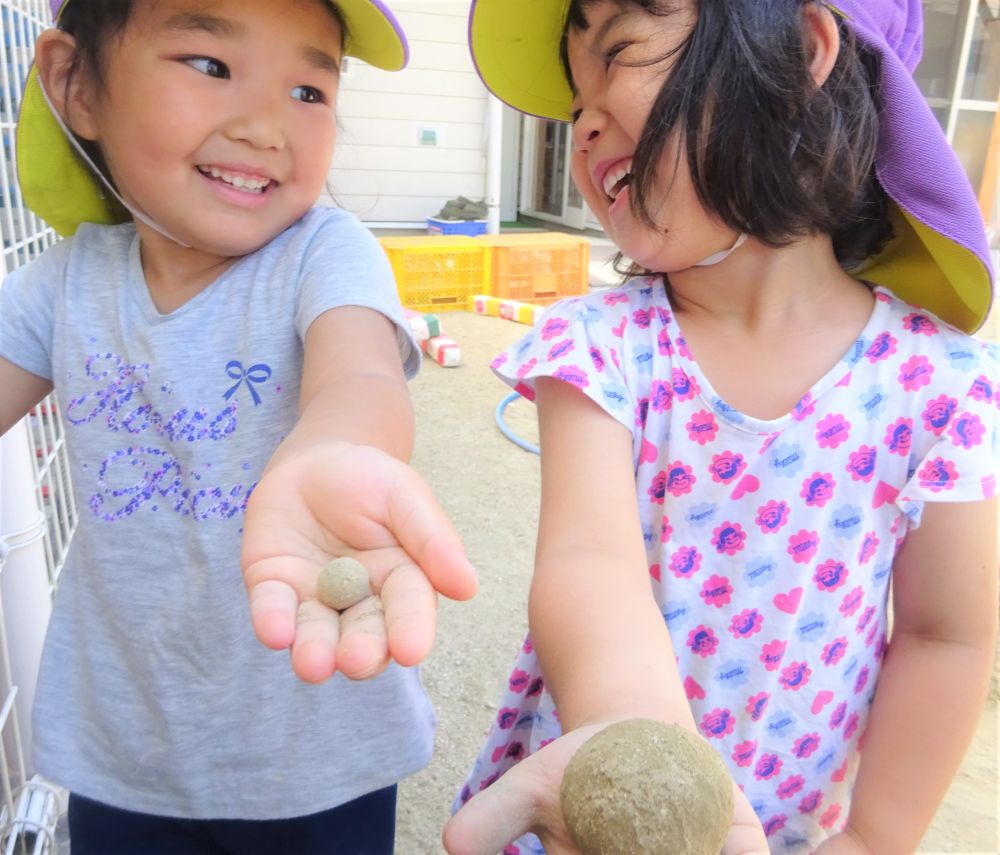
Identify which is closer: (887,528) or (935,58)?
(887,528)

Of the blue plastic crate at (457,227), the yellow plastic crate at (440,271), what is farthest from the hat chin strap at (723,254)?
the blue plastic crate at (457,227)

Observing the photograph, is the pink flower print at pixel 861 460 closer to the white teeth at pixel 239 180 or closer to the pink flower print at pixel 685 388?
the pink flower print at pixel 685 388

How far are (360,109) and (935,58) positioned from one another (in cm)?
618

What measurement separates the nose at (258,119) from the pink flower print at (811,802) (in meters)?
1.20

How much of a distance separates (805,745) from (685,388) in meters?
0.55

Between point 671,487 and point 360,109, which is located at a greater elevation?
point 671,487

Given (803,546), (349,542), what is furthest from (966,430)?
(349,542)

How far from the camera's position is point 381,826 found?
4.31 ft

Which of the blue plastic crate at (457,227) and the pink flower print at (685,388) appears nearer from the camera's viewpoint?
the pink flower print at (685,388)

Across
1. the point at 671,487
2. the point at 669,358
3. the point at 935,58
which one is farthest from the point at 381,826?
the point at 935,58

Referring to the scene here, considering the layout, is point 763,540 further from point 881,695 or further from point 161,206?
point 161,206

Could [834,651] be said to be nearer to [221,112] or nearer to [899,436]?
[899,436]

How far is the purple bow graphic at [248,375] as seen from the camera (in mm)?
1183

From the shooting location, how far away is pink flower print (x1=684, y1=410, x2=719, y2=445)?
1.13m
